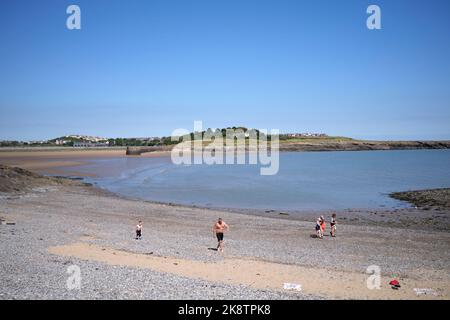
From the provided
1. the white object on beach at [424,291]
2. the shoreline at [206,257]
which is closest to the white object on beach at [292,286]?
the shoreline at [206,257]

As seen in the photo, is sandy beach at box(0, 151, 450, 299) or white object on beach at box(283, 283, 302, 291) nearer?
sandy beach at box(0, 151, 450, 299)

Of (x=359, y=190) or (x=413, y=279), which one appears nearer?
(x=413, y=279)

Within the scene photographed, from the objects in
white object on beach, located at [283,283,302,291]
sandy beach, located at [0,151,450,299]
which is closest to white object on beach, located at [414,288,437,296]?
sandy beach, located at [0,151,450,299]

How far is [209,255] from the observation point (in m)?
16.1

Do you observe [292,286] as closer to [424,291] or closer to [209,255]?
[424,291]

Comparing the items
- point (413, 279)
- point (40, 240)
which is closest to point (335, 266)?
point (413, 279)

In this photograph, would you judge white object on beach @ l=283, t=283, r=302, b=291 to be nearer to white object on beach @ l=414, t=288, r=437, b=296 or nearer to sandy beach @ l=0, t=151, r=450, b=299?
sandy beach @ l=0, t=151, r=450, b=299

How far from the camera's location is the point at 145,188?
45.5 meters

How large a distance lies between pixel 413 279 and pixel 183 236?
36.8 ft

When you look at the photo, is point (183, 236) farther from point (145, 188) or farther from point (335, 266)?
point (145, 188)

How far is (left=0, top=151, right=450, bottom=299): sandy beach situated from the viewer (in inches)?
455

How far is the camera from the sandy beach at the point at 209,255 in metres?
11.5

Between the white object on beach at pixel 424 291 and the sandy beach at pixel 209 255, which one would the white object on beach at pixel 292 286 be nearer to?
the sandy beach at pixel 209 255

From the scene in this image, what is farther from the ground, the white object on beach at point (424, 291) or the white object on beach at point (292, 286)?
the white object on beach at point (292, 286)
